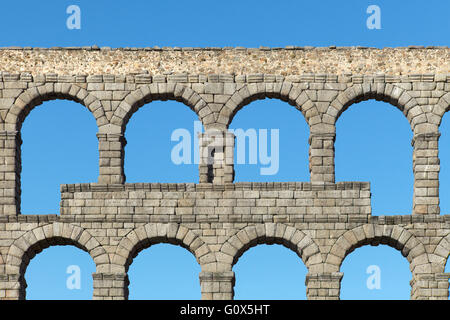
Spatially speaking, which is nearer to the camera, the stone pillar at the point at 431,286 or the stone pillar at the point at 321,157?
the stone pillar at the point at 431,286

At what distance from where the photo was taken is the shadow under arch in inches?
1670

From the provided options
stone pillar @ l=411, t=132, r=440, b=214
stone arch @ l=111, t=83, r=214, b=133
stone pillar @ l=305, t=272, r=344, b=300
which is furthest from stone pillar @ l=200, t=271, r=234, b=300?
stone pillar @ l=411, t=132, r=440, b=214

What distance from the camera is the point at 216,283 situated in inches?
1660

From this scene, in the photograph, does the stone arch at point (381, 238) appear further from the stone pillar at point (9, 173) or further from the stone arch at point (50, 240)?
the stone pillar at point (9, 173)

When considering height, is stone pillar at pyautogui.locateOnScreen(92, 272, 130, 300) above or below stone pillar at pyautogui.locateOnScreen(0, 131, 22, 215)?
below

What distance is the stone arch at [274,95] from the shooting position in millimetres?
43750

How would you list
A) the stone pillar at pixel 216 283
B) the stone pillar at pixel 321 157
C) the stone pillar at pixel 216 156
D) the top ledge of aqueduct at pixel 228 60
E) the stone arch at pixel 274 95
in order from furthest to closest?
the top ledge of aqueduct at pixel 228 60
the stone arch at pixel 274 95
the stone pillar at pixel 216 156
the stone pillar at pixel 321 157
the stone pillar at pixel 216 283

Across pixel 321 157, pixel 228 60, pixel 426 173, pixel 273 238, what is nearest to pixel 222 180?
pixel 273 238

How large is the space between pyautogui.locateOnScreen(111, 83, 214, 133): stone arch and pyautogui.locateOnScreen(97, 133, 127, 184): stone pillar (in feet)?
1.65

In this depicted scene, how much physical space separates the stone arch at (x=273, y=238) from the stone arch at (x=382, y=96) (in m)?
3.88

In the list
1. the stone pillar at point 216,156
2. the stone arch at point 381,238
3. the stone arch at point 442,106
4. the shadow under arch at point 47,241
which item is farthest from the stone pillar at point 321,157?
the shadow under arch at point 47,241

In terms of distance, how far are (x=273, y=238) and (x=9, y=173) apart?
27.6ft

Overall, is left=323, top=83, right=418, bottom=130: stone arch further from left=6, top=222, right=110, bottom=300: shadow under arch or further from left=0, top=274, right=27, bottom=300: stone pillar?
left=0, top=274, right=27, bottom=300: stone pillar
